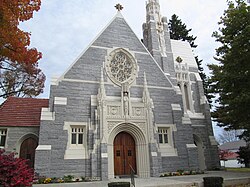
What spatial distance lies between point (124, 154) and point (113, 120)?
2.65 m

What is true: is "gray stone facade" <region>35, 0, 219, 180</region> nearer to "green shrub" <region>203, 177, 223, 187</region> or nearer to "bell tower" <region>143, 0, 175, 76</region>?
"bell tower" <region>143, 0, 175, 76</region>

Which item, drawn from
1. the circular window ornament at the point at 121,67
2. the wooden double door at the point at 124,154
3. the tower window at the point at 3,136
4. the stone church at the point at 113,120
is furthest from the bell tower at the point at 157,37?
the tower window at the point at 3,136

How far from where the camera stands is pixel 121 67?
56.0 feet

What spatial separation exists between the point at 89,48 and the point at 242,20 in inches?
400

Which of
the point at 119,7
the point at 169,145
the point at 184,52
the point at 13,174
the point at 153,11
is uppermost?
the point at 153,11

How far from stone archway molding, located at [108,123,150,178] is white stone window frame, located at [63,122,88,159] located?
64.8 inches

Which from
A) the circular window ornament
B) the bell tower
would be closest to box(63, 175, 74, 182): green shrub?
the circular window ornament

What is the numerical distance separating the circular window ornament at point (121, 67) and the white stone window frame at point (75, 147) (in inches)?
169

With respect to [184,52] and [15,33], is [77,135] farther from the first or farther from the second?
[184,52]

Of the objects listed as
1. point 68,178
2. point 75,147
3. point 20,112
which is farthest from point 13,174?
point 20,112

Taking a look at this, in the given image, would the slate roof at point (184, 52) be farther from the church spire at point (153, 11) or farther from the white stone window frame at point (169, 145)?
the white stone window frame at point (169, 145)

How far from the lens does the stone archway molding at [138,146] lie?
14531 millimetres

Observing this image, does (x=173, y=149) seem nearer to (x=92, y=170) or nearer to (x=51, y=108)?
(x=92, y=170)

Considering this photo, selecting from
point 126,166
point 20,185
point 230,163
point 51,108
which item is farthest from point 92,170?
point 230,163
